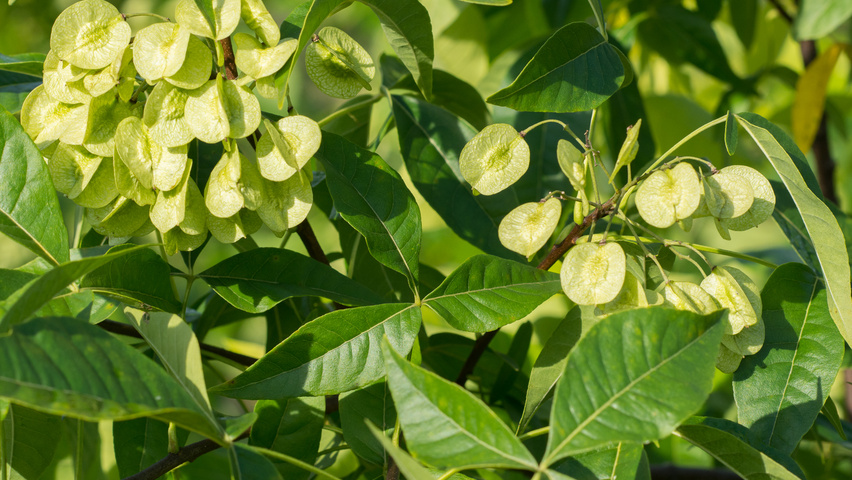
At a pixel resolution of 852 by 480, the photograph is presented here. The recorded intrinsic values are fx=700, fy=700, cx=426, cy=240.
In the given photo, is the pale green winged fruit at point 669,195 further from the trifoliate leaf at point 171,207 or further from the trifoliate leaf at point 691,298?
the trifoliate leaf at point 171,207

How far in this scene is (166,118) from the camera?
1.70ft

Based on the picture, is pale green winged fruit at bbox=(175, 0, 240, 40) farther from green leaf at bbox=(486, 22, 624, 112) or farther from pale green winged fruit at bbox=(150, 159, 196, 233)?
green leaf at bbox=(486, 22, 624, 112)

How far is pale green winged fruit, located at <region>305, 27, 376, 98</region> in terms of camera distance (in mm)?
579

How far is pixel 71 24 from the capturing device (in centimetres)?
53

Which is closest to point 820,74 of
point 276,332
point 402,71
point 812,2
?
point 812,2

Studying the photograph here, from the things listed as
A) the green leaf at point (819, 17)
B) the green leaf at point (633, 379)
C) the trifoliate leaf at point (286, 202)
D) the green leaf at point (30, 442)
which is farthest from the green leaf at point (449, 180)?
the green leaf at point (819, 17)

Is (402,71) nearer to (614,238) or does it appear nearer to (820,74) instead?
(614,238)

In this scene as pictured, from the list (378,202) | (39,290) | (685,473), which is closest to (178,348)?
(39,290)

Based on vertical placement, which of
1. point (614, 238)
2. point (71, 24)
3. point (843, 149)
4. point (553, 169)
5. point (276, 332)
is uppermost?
point (71, 24)

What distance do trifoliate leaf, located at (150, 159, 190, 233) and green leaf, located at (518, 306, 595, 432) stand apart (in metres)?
0.30

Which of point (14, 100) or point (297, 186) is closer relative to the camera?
point (297, 186)

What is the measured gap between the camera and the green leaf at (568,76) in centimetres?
57

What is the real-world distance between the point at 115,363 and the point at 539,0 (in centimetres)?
107

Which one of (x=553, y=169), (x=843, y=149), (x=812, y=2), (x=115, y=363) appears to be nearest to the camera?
(x=115, y=363)
